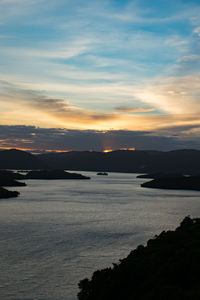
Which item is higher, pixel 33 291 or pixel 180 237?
pixel 180 237

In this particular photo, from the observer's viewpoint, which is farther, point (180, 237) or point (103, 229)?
point (103, 229)

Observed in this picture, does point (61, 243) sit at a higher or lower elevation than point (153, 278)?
lower

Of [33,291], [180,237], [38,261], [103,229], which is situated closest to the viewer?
[33,291]

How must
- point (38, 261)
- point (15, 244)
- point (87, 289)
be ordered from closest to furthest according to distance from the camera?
point (87, 289) → point (38, 261) → point (15, 244)

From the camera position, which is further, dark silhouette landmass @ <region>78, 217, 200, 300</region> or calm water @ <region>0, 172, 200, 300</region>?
calm water @ <region>0, 172, 200, 300</region>

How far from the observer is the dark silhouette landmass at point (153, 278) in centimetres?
2362

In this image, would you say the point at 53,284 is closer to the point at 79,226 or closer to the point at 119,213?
the point at 79,226

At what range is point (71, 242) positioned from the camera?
54094mm

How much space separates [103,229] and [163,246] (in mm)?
31313

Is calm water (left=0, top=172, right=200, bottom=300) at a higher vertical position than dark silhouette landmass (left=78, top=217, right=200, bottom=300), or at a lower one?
lower

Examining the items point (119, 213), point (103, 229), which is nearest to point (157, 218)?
point (119, 213)

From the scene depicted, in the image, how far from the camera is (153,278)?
26906 millimetres

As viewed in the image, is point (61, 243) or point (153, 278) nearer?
point (153, 278)

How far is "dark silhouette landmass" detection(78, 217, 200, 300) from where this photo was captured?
23.6 m
